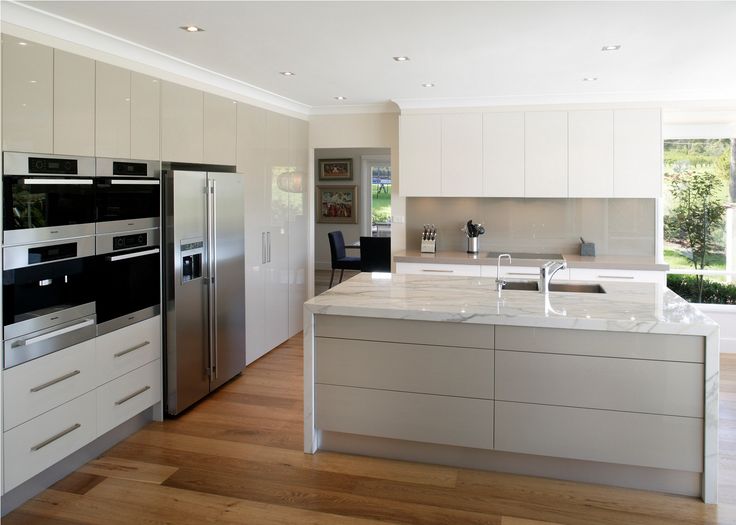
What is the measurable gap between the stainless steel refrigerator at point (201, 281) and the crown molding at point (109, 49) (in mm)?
644

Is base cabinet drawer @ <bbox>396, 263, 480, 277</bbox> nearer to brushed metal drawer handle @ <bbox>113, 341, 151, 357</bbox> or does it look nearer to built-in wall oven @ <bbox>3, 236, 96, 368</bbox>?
brushed metal drawer handle @ <bbox>113, 341, 151, 357</bbox>

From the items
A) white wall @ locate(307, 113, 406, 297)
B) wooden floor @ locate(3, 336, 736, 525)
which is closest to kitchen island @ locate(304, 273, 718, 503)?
wooden floor @ locate(3, 336, 736, 525)

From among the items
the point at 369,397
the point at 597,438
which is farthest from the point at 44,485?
the point at 597,438

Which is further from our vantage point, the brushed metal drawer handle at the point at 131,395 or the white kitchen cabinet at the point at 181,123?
the white kitchen cabinet at the point at 181,123

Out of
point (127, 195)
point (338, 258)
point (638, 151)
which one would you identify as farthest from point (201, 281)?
point (338, 258)

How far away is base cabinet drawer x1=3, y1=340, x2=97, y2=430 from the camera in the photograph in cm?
274

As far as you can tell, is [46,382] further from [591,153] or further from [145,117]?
[591,153]


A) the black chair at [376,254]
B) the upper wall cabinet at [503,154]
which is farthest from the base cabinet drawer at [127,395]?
the black chair at [376,254]

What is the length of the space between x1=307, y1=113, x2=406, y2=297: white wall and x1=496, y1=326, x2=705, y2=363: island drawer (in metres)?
3.33

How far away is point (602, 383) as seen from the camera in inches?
115

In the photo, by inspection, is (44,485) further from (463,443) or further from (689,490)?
(689,490)

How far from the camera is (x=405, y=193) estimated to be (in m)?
5.91

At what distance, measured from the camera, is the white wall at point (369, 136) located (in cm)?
621

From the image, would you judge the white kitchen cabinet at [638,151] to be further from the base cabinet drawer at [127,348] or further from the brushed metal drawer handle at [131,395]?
the brushed metal drawer handle at [131,395]
